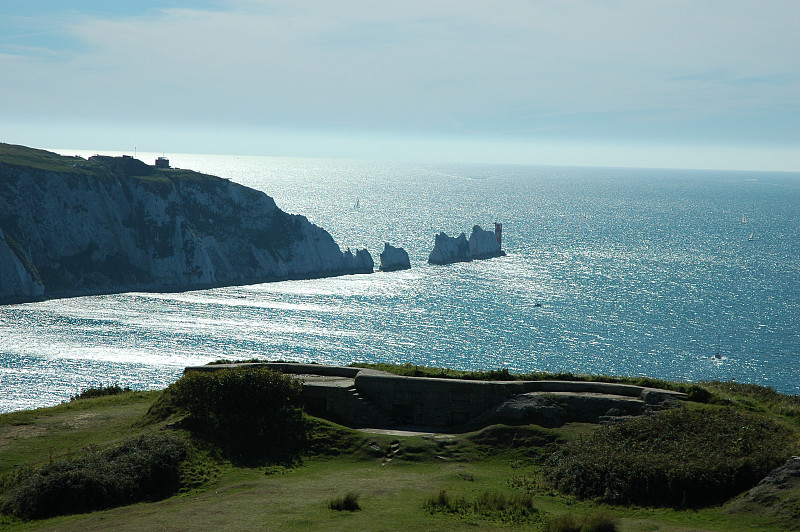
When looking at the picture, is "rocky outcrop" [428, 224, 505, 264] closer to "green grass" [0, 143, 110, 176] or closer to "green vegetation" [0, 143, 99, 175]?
"green grass" [0, 143, 110, 176]

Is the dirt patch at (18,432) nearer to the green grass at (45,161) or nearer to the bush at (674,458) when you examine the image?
the bush at (674,458)

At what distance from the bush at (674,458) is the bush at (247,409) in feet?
36.1

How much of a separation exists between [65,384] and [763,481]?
8754 centimetres

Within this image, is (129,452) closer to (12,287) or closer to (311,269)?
(12,287)

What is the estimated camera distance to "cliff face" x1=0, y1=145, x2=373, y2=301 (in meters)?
148

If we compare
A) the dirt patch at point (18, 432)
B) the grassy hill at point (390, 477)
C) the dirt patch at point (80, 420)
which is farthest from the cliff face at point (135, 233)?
the grassy hill at point (390, 477)

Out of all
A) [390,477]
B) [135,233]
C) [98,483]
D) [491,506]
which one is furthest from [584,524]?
[135,233]

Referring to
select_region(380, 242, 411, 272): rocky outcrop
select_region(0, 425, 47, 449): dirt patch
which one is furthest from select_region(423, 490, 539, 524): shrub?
select_region(380, 242, 411, 272): rocky outcrop

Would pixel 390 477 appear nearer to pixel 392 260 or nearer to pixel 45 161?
pixel 392 260

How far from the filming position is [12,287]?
136250mm

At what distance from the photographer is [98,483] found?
23062 mm

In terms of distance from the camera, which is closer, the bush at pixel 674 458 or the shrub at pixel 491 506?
the shrub at pixel 491 506

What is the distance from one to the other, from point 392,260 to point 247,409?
15325cm

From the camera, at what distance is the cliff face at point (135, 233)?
148250 millimetres
